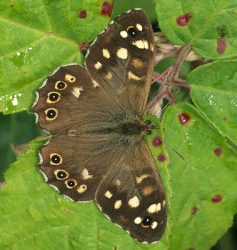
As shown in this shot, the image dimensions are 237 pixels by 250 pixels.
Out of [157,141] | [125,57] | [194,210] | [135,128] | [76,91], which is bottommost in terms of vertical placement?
[194,210]

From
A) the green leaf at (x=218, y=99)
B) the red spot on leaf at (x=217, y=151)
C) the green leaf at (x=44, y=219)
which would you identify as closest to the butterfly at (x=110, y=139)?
the green leaf at (x=44, y=219)

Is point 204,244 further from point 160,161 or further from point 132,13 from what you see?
point 132,13

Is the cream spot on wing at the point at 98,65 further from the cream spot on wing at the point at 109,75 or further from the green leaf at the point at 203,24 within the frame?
the green leaf at the point at 203,24

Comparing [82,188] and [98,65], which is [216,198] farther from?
[98,65]

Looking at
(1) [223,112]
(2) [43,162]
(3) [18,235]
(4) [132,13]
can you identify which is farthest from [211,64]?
(3) [18,235]

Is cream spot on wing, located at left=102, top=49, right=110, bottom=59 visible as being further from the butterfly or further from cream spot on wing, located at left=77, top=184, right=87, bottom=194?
cream spot on wing, located at left=77, top=184, right=87, bottom=194

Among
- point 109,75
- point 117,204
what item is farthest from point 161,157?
point 109,75
